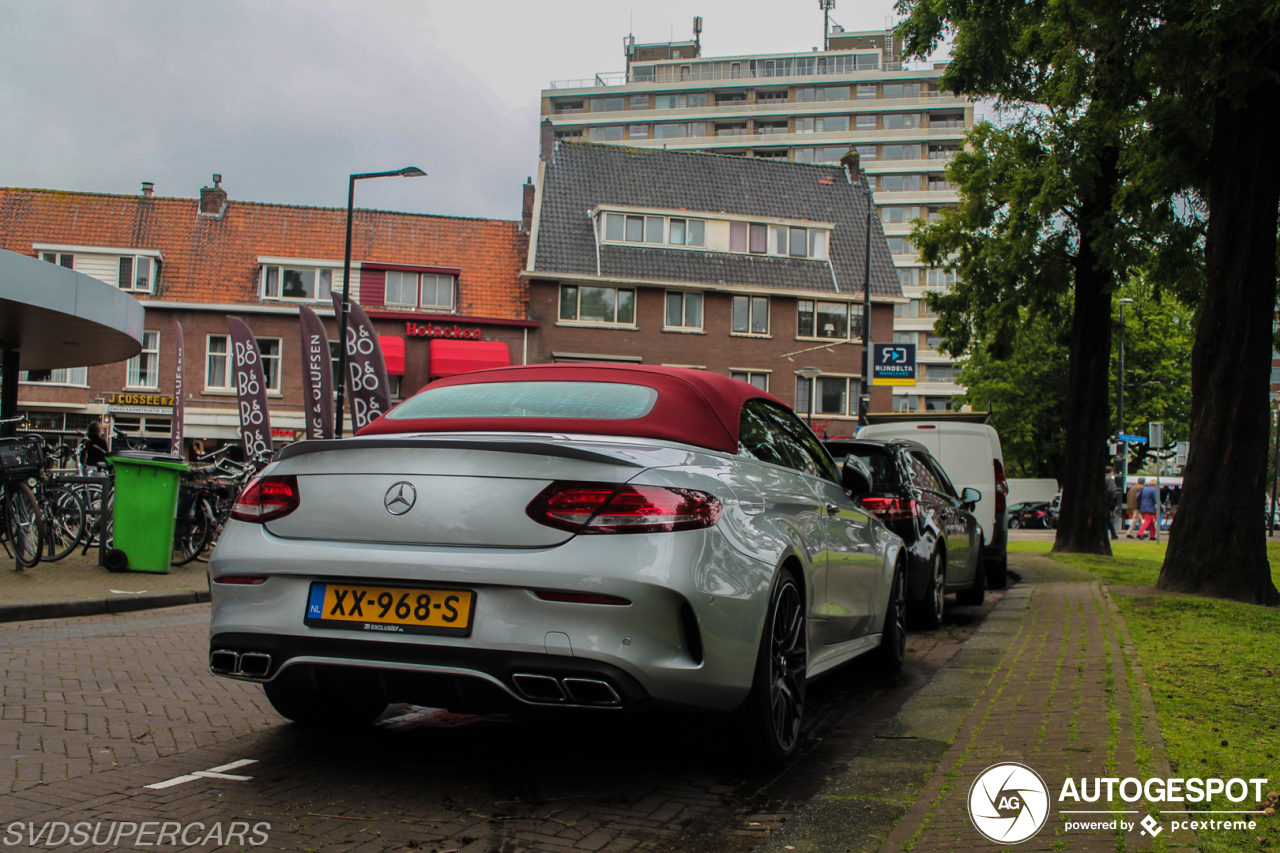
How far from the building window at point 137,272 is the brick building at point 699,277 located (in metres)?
13.5

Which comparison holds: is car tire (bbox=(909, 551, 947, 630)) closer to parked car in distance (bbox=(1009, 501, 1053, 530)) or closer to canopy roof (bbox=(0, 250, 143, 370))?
canopy roof (bbox=(0, 250, 143, 370))

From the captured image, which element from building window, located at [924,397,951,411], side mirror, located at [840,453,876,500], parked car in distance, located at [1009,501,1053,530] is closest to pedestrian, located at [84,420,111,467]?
side mirror, located at [840,453,876,500]

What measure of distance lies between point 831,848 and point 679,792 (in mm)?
878

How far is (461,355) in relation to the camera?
135ft

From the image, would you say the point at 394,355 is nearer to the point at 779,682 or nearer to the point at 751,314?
the point at 751,314

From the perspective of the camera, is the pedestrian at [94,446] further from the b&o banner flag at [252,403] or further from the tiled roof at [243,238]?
the tiled roof at [243,238]

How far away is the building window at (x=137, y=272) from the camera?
40.8 metres

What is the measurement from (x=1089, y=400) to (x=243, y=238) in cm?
3330

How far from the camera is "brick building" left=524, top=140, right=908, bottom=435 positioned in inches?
1720

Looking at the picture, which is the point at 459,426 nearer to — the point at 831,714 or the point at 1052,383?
the point at 831,714

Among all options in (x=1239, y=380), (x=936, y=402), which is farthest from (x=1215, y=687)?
(x=936, y=402)

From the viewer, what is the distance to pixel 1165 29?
1032 centimetres

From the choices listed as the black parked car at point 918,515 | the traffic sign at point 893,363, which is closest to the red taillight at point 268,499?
the black parked car at point 918,515

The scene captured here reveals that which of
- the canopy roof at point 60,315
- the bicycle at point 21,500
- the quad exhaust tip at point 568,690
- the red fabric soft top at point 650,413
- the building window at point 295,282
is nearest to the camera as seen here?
the quad exhaust tip at point 568,690
